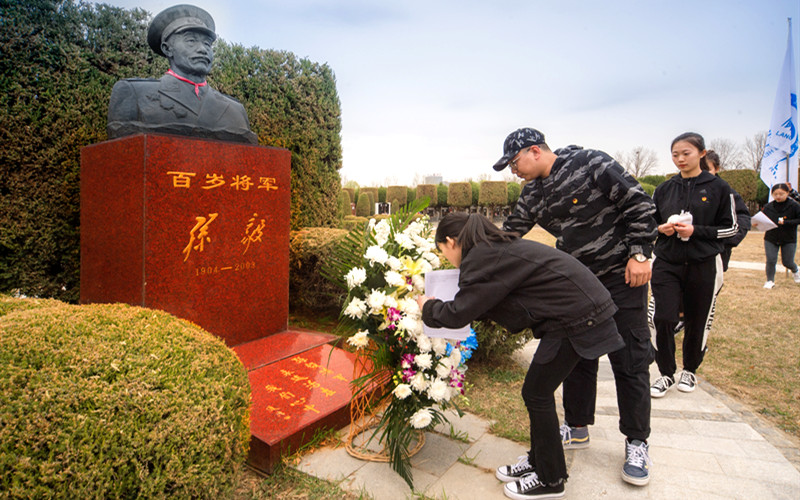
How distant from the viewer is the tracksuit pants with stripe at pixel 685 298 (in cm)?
332

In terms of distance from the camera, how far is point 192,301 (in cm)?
362

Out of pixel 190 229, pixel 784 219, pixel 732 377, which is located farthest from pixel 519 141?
Result: pixel 784 219

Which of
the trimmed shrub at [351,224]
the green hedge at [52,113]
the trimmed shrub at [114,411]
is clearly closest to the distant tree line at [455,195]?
the trimmed shrub at [351,224]

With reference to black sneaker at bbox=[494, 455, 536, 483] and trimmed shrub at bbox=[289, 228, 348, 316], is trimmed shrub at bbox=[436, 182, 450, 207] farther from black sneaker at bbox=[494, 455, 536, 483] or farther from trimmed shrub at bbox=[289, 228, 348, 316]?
black sneaker at bbox=[494, 455, 536, 483]

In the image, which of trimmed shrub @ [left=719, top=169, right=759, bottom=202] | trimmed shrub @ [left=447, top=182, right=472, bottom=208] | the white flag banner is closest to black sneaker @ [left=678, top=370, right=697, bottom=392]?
the white flag banner

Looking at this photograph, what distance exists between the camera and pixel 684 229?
3.16 m

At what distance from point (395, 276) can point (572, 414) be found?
1.33 meters

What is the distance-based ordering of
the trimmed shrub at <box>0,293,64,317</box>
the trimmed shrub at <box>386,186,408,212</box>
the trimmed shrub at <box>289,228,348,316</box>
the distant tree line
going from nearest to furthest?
1. the trimmed shrub at <box>0,293,64,317</box>
2. the trimmed shrub at <box>289,228,348,316</box>
3. the distant tree line
4. the trimmed shrub at <box>386,186,408,212</box>

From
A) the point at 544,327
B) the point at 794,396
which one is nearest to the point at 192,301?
the point at 544,327

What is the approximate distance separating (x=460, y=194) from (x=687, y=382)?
2691 cm

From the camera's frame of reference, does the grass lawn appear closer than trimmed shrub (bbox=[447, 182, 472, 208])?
Yes

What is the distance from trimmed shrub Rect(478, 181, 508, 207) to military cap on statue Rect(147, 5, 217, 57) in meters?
25.6

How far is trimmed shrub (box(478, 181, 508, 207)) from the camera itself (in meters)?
28.4

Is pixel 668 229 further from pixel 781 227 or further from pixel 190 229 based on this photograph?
pixel 781 227
